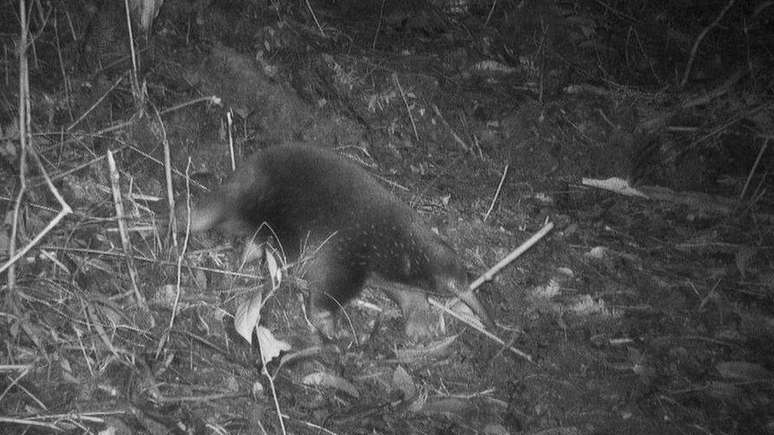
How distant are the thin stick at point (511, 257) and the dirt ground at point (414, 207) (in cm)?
8

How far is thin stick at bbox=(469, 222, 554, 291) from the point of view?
121 inches

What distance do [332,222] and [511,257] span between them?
0.96 metres

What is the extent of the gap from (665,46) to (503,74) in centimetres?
100

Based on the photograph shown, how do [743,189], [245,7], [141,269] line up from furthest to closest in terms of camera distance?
[245,7] < [743,189] < [141,269]

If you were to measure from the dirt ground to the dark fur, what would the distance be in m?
0.16

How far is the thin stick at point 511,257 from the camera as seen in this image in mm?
3078

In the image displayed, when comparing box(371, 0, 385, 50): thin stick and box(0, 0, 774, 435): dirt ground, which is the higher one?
box(371, 0, 385, 50): thin stick

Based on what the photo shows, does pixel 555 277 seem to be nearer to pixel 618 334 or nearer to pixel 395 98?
pixel 618 334

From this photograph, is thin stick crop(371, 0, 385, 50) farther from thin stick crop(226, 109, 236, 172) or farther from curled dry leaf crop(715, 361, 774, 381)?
curled dry leaf crop(715, 361, 774, 381)

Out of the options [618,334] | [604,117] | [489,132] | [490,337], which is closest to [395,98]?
[489,132]

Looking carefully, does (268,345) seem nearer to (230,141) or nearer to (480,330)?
(480,330)

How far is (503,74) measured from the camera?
395 centimetres

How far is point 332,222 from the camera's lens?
2980 mm

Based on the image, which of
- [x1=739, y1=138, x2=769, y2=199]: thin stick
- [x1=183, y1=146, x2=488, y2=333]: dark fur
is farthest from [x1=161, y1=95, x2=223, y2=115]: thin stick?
[x1=739, y1=138, x2=769, y2=199]: thin stick
